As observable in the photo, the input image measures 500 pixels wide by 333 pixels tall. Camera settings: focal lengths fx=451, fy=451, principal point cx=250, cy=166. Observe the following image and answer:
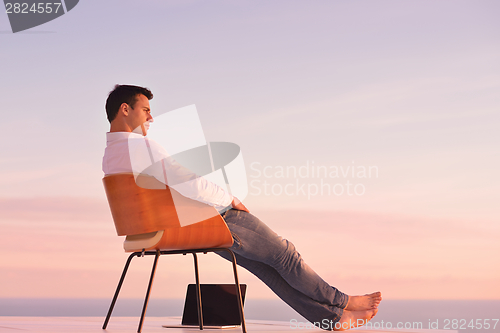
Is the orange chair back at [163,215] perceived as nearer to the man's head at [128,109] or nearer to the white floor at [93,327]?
the man's head at [128,109]

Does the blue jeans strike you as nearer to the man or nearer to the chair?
the man

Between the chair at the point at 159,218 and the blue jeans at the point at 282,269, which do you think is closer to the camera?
the chair at the point at 159,218

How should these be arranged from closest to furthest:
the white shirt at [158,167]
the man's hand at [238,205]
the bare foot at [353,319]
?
the white shirt at [158,167] → the man's hand at [238,205] → the bare foot at [353,319]

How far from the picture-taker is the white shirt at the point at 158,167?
1772mm

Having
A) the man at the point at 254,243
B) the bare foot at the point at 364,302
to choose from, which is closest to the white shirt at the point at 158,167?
the man at the point at 254,243

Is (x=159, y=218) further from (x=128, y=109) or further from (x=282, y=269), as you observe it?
(x=282, y=269)

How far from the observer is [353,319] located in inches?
84.7

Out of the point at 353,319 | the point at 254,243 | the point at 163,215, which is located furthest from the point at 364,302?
the point at 163,215

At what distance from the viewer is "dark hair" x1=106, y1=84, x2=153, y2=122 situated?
1994 millimetres

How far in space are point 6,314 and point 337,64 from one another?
5137 millimetres

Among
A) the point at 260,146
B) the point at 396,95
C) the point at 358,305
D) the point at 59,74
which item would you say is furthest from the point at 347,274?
the point at 59,74

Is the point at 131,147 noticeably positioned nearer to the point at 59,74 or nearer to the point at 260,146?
the point at 260,146

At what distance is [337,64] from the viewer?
255 inches

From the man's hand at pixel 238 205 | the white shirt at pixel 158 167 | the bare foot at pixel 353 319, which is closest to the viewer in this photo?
the white shirt at pixel 158 167
